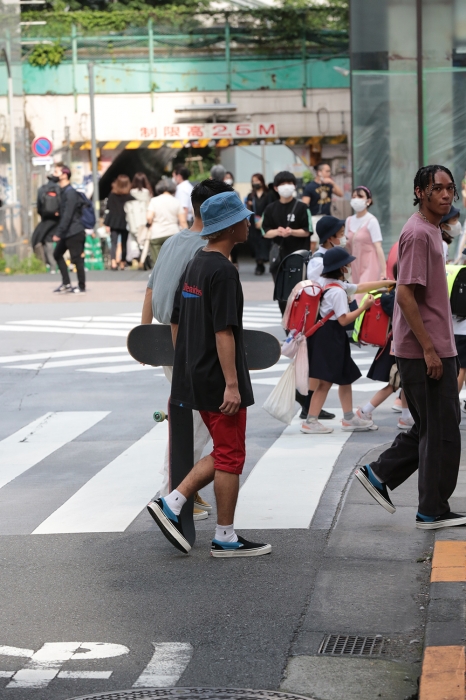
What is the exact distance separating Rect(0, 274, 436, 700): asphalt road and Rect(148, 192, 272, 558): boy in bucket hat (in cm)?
21

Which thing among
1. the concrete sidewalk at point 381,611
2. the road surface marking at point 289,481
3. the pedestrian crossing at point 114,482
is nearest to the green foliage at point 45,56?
the pedestrian crossing at point 114,482

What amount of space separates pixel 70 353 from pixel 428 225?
333 inches

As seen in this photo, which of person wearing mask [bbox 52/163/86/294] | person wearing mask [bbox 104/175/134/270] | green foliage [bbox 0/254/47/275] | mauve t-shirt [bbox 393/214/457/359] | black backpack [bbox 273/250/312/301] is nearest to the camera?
mauve t-shirt [bbox 393/214/457/359]

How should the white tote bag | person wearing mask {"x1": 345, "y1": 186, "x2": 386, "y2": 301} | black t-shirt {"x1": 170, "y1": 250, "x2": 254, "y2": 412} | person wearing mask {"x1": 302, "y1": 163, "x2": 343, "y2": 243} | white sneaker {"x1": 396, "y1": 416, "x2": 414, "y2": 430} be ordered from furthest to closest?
person wearing mask {"x1": 302, "y1": 163, "x2": 343, "y2": 243}, person wearing mask {"x1": 345, "y1": 186, "x2": 386, "y2": 301}, white sneaker {"x1": 396, "y1": 416, "x2": 414, "y2": 430}, the white tote bag, black t-shirt {"x1": 170, "y1": 250, "x2": 254, "y2": 412}

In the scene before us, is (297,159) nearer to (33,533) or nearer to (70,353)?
(70,353)

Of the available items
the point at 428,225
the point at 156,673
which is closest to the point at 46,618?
the point at 156,673

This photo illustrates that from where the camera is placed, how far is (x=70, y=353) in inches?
548

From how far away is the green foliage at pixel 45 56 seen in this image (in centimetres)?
3247

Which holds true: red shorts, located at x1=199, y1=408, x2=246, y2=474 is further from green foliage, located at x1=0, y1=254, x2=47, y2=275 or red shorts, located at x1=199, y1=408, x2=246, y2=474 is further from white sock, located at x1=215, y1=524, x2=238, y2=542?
green foliage, located at x1=0, y1=254, x2=47, y2=275

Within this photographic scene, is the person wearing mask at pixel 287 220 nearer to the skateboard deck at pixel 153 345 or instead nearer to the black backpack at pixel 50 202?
the skateboard deck at pixel 153 345

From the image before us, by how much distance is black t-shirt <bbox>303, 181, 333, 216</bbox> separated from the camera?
2042 centimetres

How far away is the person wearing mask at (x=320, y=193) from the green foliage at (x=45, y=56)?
13.6 metres

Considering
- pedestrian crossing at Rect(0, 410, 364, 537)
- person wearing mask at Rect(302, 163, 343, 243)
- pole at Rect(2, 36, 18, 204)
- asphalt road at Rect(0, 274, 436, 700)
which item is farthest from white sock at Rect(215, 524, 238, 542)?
pole at Rect(2, 36, 18, 204)

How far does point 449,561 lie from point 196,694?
1.73 meters
